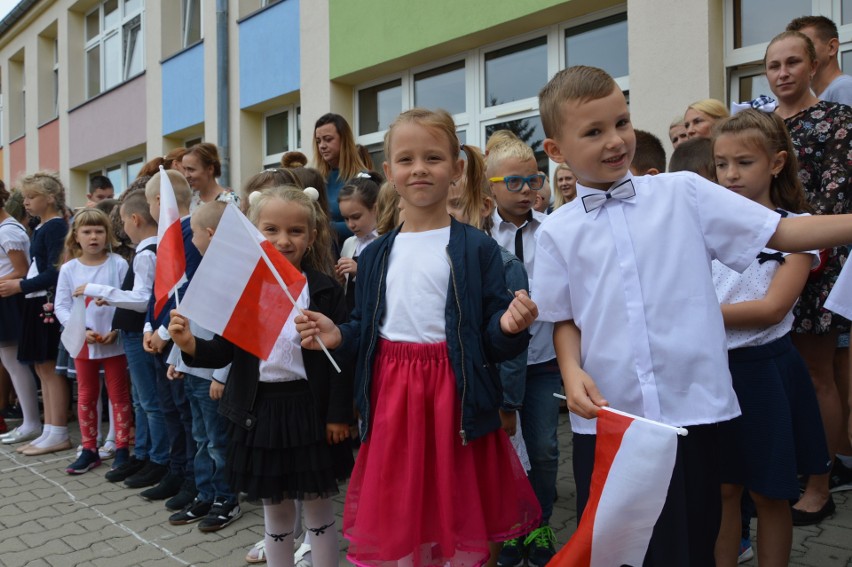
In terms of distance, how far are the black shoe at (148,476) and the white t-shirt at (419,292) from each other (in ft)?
9.92

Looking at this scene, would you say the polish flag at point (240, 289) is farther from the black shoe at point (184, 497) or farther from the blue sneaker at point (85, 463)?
the blue sneaker at point (85, 463)

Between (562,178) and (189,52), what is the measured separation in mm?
9710

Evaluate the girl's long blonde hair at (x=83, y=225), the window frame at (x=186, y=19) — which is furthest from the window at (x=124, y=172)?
the girl's long blonde hair at (x=83, y=225)

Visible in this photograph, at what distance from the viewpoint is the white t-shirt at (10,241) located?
612cm

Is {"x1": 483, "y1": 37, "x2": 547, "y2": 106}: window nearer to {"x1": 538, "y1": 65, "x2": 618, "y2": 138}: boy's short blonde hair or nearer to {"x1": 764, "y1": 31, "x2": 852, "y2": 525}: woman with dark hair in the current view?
{"x1": 764, "y1": 31, "x2": 852, "y2": 525}: woman with dark hair

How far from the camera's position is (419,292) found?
231 cm

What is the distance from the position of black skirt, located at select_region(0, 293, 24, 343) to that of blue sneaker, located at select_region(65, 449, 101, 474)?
1720 mm

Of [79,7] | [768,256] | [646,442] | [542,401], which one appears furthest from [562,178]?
[79,7]

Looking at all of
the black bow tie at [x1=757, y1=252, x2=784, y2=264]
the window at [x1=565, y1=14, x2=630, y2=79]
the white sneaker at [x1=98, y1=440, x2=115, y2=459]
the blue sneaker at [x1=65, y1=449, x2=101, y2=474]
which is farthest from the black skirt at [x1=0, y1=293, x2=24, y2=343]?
the black bow tie at [x1=757, y1=252, x2=784, y2=264]

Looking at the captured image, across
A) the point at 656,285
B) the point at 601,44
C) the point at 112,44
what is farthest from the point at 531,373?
the point at 112,44

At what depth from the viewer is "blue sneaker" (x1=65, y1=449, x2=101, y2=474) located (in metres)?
4.99

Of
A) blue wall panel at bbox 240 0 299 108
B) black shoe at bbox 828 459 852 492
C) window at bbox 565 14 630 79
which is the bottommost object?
black shoe at bbox 828 459 852 492

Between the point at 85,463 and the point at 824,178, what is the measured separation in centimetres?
509

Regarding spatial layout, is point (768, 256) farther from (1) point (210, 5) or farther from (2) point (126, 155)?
(2) point (126, 155)
